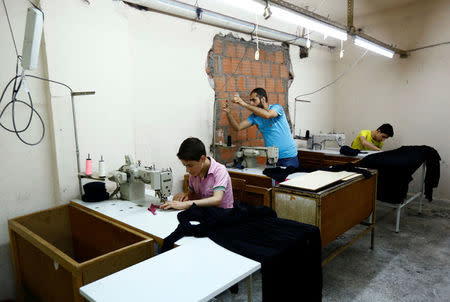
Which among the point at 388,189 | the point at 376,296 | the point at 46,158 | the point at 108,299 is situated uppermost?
the point at 46,158

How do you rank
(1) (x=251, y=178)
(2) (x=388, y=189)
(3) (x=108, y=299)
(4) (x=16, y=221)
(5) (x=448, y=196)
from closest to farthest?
1. (3) (x=108, y=299)
2. (4) (x=16, y=221)
3. (1) (x=251, y=178)
4. (2) (x=388, y=189)
5. (5) (x=448, y=196)

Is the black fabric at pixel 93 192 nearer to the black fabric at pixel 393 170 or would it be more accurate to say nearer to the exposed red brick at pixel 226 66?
the exposed red brick at pixel 226 66

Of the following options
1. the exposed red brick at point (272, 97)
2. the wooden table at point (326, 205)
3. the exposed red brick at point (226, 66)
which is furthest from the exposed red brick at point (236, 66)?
the wooden table at point (326, 205)

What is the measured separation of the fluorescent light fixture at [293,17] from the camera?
1.87m

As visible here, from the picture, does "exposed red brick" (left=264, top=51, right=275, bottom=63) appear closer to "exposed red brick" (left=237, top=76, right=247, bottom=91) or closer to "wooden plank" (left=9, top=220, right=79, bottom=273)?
"exposed red brick" (left=237, top=76, right=247, bottom=91)

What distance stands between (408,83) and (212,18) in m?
3.26

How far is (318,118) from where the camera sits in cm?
501

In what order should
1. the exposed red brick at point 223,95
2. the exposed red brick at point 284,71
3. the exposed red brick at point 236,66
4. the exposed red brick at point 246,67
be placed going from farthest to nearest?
the exposed red brick at point 284,71, the exposed red brick at point 246,67, the exposed red brick at point 236,66, the exposed red brick at point 223,95

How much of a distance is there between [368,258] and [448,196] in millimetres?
2482

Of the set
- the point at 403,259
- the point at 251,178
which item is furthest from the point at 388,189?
the point at 251,178

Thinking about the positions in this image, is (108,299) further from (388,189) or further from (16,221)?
(388,189)

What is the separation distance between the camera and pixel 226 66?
3.42 metres

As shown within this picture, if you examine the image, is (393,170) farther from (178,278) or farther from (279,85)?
(178,278)

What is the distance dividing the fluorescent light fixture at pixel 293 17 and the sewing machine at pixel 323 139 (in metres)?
1.51
